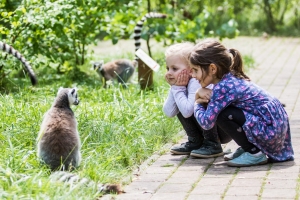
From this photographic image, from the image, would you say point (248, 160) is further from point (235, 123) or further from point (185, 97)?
point (185, 97)

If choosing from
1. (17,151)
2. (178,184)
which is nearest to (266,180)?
(178,184)

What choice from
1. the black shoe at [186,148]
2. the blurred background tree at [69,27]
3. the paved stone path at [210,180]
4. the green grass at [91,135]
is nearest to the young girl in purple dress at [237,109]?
the paved stone path at [210,180]

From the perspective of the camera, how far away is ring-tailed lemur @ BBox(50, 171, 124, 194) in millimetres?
4492

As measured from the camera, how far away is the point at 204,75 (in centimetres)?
526

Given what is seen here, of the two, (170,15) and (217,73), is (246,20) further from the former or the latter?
(217,73)

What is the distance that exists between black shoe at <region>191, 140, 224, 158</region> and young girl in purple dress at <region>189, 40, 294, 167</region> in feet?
1.06

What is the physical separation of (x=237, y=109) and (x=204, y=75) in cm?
38

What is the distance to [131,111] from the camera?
22.1 ft

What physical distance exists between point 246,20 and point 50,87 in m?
9.66

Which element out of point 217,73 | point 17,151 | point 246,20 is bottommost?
point 246,20

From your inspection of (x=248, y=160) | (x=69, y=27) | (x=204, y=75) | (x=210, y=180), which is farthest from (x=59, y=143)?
(x=69, y=27)

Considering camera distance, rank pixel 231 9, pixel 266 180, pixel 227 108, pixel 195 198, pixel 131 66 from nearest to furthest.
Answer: pixel 195 198 → pixel 266 180 → pixel 227 108 → pixel 131 66 → pixel 231 9

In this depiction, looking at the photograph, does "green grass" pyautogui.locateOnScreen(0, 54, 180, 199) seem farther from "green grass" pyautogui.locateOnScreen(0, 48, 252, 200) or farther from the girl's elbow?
the girl's elbow

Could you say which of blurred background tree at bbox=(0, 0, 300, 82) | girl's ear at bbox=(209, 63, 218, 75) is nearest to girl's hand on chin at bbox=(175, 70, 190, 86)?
girl's ear at bbox=(209, 63, 218, 75)
